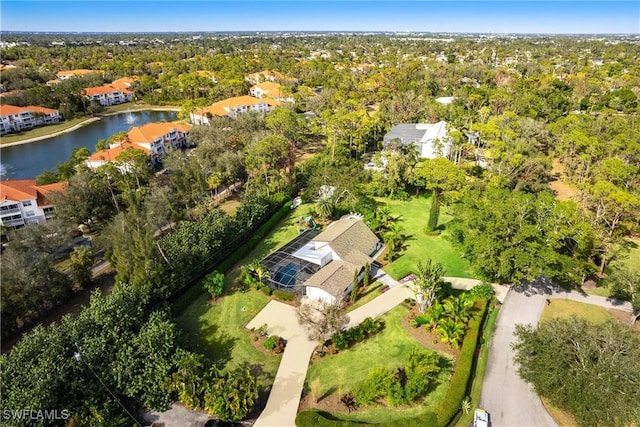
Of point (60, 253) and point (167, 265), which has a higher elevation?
point (167, 265)

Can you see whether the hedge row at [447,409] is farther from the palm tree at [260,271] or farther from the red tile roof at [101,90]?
the red tile roof at [101,90]

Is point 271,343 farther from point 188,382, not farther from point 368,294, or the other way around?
point 368,294

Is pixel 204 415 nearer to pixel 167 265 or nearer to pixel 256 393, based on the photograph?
pixel 256 393

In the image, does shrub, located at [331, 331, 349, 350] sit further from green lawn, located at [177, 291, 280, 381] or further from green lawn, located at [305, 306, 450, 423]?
green lawn, located at [177, 291, 280, 381]

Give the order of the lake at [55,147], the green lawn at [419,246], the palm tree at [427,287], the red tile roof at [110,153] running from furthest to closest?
the lake at [55,147], the red tile roof at [110,153], the green lawn at [419,246], the palm tree at [427,287]

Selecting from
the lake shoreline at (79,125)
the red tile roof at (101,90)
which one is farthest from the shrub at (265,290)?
the red tile roof at (101,90)

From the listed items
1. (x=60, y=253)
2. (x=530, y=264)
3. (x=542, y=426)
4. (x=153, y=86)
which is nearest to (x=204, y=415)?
(x=542, y=426)
